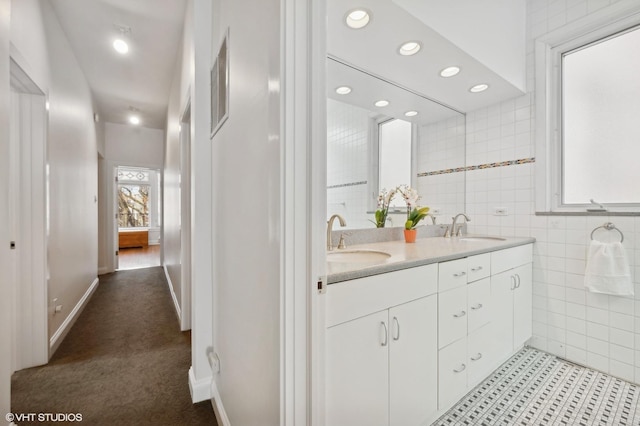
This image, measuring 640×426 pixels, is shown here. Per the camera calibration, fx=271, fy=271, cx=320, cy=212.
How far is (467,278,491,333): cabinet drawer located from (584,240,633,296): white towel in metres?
0.81

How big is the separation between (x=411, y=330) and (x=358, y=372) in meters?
0.33

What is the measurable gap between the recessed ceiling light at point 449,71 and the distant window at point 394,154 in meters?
0.47


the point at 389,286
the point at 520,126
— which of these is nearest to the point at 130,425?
the point at 389,286

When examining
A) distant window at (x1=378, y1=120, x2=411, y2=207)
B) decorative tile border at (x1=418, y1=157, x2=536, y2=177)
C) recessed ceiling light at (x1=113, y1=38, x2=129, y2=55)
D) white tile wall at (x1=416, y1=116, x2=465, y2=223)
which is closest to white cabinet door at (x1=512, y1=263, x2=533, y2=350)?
white tile wall at (x1=416, y1=116, x2=465, y2=223)

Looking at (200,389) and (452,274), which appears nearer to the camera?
(452,274)

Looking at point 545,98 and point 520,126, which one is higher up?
point 545,98

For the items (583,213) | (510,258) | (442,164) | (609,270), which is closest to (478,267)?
(510,258)

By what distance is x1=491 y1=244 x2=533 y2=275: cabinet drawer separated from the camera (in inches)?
68.1

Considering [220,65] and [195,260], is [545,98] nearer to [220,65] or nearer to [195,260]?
[220,65]

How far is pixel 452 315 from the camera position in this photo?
1.41 metres

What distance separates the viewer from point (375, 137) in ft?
6.97

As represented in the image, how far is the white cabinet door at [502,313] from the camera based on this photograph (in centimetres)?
173

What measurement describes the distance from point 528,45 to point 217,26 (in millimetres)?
2382

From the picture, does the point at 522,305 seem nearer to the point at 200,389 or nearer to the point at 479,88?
the point at 479,88
